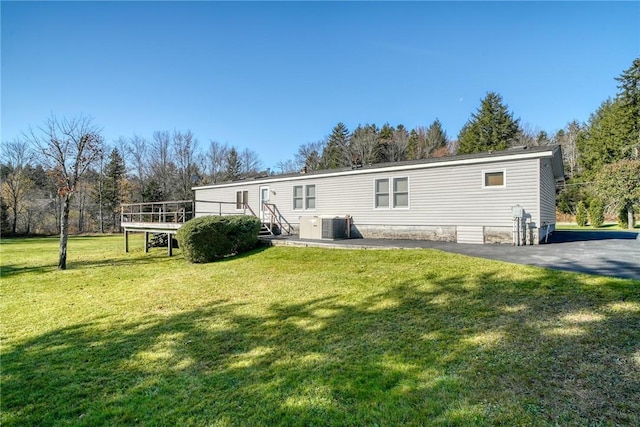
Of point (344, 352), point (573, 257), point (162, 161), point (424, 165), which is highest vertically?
point (162, 161)

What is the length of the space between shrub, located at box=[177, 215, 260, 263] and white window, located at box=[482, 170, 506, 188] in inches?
322

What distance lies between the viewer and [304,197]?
14695mm

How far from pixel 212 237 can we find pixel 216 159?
30853mm

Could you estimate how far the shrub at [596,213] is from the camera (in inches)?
797

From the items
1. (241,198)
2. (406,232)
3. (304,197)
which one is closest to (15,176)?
(241,198)

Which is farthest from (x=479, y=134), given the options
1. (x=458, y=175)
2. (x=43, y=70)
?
(x=43, y=70)

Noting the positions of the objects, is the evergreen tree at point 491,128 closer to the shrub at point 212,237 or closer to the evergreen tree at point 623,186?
the evergreen tree at point 623,186

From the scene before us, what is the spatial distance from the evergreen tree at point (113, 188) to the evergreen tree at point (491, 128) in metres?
36.5

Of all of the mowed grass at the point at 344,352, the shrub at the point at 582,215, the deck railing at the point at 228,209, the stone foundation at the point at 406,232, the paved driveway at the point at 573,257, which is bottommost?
the mowed grass at the point at 344,352

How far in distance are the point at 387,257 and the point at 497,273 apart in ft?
8.77

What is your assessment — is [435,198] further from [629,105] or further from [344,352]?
[629,105]

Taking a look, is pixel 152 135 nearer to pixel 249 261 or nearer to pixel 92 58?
pixel 92 58

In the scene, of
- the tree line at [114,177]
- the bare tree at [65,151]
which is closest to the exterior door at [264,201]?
the bare tree at [65,151]

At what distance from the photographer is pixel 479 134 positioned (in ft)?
115
